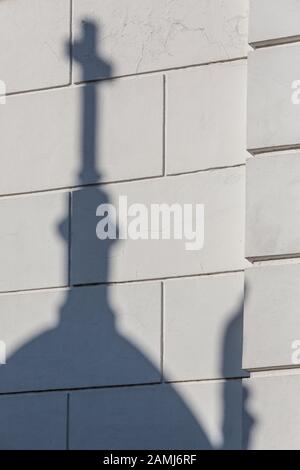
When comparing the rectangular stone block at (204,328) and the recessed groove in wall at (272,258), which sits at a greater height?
the recessed groove in wall at (272,258)

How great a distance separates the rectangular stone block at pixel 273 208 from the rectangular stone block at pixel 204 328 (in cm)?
24

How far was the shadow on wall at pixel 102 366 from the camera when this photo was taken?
6441 millimetres

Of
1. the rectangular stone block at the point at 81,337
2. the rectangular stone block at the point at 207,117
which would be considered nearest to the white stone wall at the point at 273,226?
the rectangular stone block at the point at 207,117

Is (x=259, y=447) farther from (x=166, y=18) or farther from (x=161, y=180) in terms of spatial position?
(x=166, y=18)

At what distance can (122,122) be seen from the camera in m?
6.87

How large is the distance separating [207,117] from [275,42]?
0.47 metres

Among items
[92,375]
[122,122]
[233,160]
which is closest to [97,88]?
[122,122]

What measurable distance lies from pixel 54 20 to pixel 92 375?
1695mm

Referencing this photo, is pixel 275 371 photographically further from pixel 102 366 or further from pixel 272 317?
pixel 102 366

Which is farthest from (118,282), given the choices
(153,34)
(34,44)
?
(34,44)

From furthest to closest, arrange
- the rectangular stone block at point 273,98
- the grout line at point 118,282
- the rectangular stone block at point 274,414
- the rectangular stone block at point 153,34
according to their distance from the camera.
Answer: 1. the rectangular stone block at point 153,34
2. the grout line at point 118,282
3. the rectangular stone block at point 273,98
4. the rectangular stone block at point 274,414

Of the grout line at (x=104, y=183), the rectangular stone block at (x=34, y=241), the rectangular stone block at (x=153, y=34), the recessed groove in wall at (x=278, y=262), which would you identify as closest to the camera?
the recessed groove in wall at (x=278, y=262)

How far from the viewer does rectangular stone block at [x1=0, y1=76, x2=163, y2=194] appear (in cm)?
681

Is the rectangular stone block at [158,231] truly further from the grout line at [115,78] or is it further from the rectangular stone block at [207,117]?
the grout line at [115,78]
